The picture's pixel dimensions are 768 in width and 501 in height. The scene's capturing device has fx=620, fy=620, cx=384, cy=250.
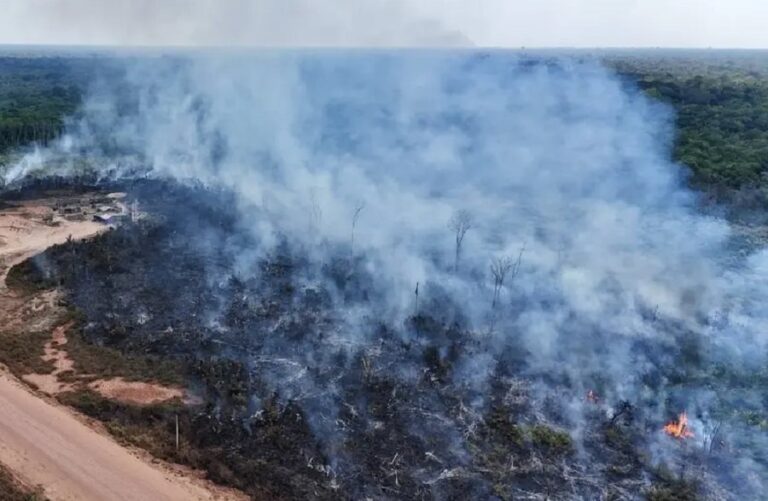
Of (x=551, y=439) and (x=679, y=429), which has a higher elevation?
(x=679, y=429)

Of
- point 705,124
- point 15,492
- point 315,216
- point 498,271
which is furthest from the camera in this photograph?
point 705,124

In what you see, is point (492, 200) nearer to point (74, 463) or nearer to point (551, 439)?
point (551, 439)

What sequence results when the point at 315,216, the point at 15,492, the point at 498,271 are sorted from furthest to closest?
the point at 315,216, the point at 498,271, the point at 15,492

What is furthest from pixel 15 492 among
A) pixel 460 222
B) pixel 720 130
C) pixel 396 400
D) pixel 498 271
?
pixel 720 130

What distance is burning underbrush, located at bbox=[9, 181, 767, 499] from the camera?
875 inches

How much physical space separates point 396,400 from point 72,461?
40.6 ft

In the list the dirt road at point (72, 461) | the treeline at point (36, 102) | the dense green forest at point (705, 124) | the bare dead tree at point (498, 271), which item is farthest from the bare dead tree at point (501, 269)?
the treeline at point (36, 102)

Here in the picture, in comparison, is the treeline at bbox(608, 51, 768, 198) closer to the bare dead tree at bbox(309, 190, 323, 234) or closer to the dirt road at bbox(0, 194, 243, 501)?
the bare dead tree at bbox(309, 190, 323, 234)

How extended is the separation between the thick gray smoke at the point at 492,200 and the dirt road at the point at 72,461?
10942mm

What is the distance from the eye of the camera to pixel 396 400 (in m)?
26.2

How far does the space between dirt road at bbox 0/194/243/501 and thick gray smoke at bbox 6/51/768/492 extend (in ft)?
35.9

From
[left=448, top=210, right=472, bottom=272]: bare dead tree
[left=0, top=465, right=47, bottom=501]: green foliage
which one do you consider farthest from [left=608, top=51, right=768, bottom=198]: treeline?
[left=0, top=465, right=47, bottom=501]: green foliage

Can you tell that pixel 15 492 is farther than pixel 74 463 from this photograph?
No

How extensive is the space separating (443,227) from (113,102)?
65.4 m
